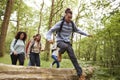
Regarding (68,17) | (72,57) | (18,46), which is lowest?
(72,57)

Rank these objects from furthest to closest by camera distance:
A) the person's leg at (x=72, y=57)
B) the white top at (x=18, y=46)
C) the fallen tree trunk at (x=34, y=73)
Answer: the white top at (x=18, y=46), the person's leg at (x=72, y=57), the fallen tree trunk at (x=34, y=73)

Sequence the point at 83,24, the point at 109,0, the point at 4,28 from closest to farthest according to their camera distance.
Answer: the point at 109,0 < the point at 4,28 < the point at 83,24

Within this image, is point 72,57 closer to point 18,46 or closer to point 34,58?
point 18,46

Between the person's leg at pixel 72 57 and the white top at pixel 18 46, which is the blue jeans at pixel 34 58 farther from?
the person's leg at pixel 72 57

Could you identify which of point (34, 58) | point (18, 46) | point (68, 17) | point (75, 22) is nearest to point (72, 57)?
point (68, 17)

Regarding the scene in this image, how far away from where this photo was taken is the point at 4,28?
1970cm

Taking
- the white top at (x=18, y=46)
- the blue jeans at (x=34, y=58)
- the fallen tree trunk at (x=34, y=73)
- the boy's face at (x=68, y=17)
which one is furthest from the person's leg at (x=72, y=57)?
the blue jeans at (x=34, y=58)

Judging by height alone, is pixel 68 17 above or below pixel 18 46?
above

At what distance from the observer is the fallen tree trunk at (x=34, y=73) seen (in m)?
7.76

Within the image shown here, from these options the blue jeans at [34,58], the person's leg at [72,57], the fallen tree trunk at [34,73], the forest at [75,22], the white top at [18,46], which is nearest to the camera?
the fallen tree trunk at [34,73]

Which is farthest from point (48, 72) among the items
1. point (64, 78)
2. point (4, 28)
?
point (4, 28)

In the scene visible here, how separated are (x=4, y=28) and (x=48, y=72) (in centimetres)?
1189

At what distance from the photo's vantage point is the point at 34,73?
8352 mm

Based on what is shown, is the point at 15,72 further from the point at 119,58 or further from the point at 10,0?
the point at 119,58
